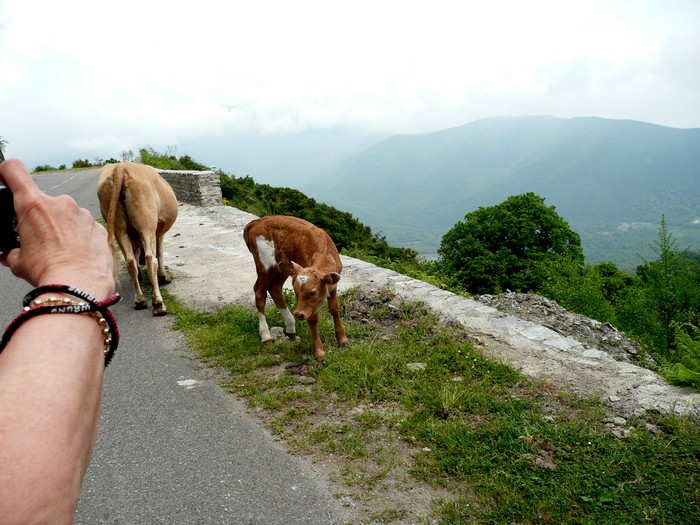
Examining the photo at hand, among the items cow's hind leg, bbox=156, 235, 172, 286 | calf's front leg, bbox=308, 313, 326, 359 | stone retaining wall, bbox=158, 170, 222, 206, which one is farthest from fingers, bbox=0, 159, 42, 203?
stone retaining wall, bbox=158, 170, 222, 206

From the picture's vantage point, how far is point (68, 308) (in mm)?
1070

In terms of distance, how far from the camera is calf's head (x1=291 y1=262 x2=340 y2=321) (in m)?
5.22

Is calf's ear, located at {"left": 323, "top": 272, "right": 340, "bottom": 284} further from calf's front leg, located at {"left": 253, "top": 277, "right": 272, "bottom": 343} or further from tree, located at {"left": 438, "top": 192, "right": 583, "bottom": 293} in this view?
tree, located at {"left": 438, "top": 192, "right": 583, "bottom": 293}

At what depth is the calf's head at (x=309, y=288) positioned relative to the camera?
5223 mm

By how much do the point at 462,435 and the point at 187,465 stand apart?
214 centimetres

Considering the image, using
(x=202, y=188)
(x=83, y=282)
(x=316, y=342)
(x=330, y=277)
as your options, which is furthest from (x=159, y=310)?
(x=202, y=188)

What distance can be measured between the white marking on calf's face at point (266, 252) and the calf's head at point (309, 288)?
95cm

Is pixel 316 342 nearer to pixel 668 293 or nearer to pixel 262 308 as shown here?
pixel 262 308

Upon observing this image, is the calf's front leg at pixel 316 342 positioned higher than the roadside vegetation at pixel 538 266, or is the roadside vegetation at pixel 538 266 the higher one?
the calf's front leg at pixel 316 342

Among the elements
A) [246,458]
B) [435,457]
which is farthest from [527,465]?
[246,458]

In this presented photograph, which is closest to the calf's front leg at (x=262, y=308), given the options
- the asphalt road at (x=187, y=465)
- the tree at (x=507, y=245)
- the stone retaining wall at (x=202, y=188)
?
the asphalt road at (x=187, y=465)

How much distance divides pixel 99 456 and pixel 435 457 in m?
2.65

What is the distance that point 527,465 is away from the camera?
360 cm

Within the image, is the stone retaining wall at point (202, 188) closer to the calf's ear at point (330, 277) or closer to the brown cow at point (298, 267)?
the brown cow at point (298, 267)
